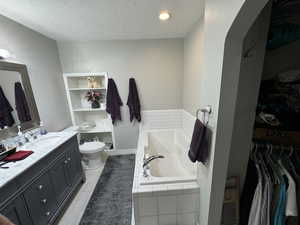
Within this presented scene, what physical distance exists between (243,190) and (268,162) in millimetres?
365

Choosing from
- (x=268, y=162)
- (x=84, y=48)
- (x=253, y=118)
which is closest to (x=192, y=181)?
(x=268, y=162)

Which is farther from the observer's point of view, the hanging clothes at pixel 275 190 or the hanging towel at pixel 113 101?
the hanging towel at pixel 113 101

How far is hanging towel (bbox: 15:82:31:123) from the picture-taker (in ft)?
5.56

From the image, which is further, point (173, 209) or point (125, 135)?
point (125, 135)

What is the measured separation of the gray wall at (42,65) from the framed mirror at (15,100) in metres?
0.12

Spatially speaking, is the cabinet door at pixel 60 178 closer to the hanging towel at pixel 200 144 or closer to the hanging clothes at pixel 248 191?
the hanging towel at pixel 200 144

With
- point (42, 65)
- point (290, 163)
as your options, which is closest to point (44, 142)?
point (42, 65)

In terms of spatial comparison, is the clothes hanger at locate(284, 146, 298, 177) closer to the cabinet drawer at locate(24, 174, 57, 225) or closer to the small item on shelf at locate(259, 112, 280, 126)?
the small item on shelf at locate(259, 112, 280, 126)

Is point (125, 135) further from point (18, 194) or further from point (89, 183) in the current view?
point (18, 194)

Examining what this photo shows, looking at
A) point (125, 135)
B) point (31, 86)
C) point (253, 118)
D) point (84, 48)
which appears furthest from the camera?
point (125, 135)

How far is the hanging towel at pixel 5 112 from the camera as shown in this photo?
1.53 m

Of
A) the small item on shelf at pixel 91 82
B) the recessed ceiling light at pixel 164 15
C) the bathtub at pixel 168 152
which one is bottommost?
the bathtub at pixel 168 152

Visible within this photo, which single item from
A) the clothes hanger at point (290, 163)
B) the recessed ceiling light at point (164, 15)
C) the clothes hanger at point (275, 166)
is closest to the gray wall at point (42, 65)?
the recessed ceiling light at point (164, 15)

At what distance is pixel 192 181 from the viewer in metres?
1.34
